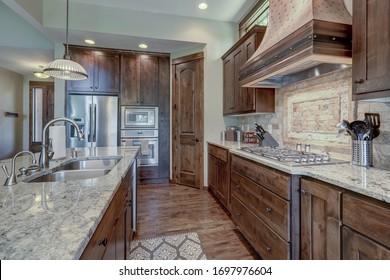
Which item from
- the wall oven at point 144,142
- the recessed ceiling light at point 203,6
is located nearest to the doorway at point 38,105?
the wall oven at point 144,142

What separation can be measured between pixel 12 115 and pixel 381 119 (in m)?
7.55

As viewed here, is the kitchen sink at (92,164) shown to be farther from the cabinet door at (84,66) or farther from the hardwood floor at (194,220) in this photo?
the cabinet door at (84,66)

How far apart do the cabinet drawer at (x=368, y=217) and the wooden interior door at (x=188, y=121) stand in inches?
108

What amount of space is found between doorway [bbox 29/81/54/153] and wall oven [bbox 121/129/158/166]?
3746mm

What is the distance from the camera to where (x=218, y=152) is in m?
2.95

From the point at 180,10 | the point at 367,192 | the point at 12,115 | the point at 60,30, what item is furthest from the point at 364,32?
the point at 12,115

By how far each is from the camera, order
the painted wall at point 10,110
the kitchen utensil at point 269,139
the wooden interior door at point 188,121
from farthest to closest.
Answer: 1. the painted wall at point 10,110
2. the wooden interior door at point 188,121
3. the kitchen utensil at point 269,139

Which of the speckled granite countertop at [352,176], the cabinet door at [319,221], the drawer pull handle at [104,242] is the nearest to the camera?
the drawer pull handle at [104,242]

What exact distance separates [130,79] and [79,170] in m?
2.71

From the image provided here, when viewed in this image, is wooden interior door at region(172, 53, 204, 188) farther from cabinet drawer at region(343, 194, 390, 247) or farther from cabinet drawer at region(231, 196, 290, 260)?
cabinet drawer at region(343, 194, 390, 247)

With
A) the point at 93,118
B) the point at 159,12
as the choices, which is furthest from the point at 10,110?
the point at 159,12

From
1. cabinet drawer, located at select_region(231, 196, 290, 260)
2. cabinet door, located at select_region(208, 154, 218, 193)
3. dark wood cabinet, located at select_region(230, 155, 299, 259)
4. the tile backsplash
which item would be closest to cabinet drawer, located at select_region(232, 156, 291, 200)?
dark wood cabinet, located at select_region(230, 155, 299, 259)

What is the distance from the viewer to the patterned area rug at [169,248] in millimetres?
1738

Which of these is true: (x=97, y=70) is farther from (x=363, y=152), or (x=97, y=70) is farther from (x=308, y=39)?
(x=363, y=152)
